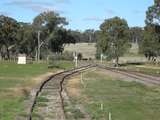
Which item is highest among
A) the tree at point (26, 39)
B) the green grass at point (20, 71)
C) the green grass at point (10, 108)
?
the tree at point (26, 39)

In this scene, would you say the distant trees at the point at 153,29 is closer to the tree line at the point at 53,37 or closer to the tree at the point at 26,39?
the tree line at the point at 53,37

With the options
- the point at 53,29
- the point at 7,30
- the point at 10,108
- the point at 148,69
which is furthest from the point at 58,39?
the point at 10,108

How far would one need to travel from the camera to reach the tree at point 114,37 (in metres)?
137

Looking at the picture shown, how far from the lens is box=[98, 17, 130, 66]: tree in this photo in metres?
137

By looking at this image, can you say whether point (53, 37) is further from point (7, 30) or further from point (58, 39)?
point (7, 30)

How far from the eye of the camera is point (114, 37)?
462 feet

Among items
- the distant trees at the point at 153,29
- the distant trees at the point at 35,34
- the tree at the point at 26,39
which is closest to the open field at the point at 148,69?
the distant trees at the point at 153,29

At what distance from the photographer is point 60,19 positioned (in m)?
165

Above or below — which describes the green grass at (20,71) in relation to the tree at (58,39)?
below

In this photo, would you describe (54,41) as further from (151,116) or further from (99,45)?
(151,116)

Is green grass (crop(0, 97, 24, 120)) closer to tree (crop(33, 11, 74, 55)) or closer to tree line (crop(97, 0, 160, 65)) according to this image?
tree line (crop(97, 0, 160, 65))

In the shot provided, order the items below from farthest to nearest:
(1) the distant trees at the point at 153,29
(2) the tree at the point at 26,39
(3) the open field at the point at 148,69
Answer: (2) the tree at the point at 26,39
(1) the distant trees at the point at 153,29
(3) the open field at the point at 148,69

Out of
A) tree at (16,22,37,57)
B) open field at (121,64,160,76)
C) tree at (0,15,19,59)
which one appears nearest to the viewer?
open field at (121,64,160,76)

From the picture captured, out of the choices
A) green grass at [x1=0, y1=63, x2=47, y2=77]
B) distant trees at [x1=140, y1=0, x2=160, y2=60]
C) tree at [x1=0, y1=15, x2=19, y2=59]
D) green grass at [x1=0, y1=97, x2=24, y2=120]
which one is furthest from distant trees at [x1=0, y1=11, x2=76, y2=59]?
green grass at [x1=0, y1=97, x2=24, y2=120]
